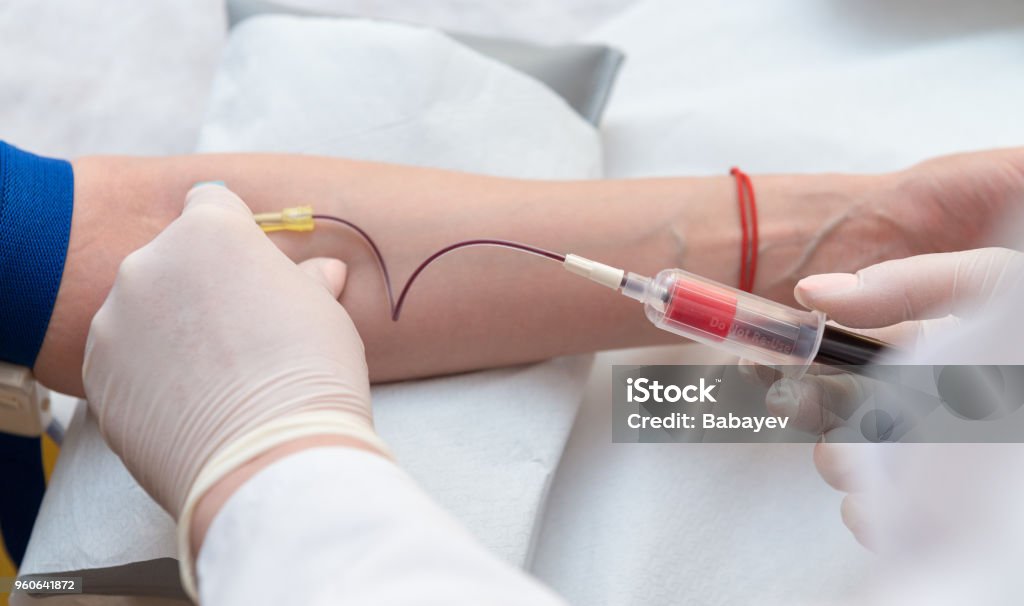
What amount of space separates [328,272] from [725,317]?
0.45m

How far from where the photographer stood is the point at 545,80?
1398 millimetres

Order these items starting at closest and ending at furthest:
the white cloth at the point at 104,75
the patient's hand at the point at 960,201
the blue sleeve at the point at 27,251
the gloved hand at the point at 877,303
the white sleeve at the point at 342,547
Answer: the white sleeve at the point at 342,547 → the gloved hand at the point at 877,303 → the blue sleeve at the point at 27,251 → the patient's hand at the point at 960,201 → the white cloth at the point at 104,75

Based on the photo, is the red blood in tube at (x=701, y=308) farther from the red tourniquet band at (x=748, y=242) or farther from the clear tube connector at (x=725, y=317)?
the red tourniquet band at (x=748, y=242)

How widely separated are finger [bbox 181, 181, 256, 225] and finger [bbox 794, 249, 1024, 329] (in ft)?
1.88

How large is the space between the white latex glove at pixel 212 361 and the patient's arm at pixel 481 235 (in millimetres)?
163

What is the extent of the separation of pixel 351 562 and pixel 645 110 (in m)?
1.14

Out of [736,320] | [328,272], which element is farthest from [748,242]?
[328,272]

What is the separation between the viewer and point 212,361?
742 mm

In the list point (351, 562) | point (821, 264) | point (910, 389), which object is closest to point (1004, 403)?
point (910, 389)

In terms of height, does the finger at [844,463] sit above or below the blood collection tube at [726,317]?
below

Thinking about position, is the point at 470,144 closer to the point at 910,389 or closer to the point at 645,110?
the point at 645,110

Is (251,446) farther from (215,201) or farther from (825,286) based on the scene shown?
(825,286)

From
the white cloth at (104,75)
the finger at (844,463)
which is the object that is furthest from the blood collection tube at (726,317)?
the white cloth at (104,75)

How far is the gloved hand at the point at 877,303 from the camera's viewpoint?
0.79m
